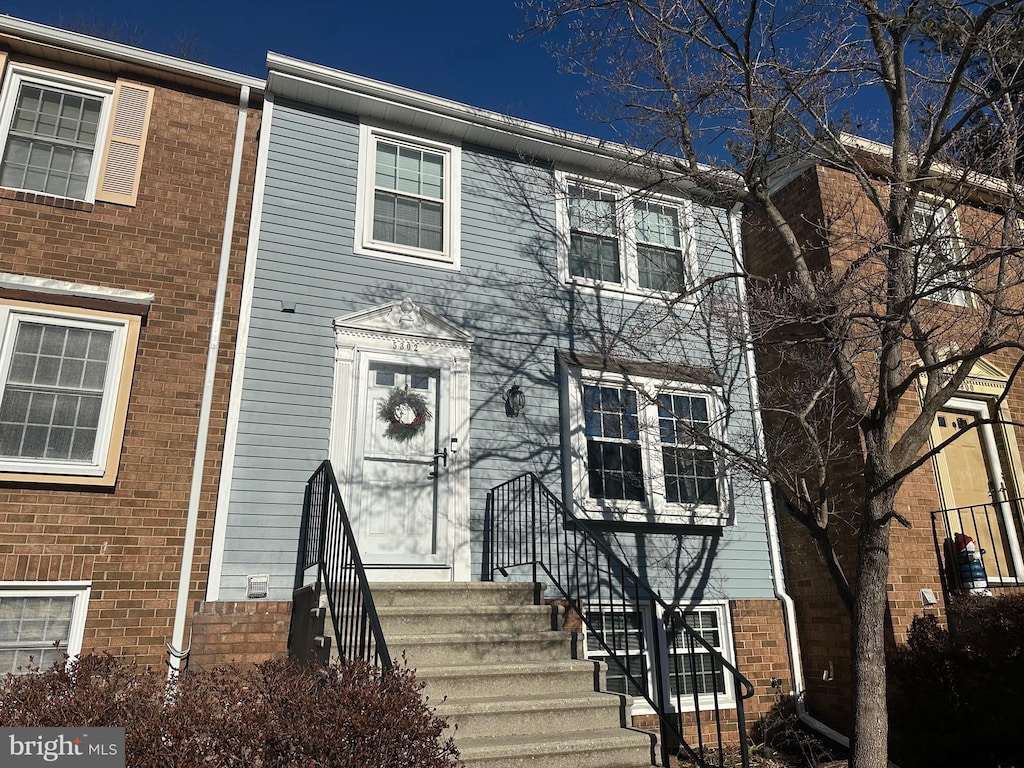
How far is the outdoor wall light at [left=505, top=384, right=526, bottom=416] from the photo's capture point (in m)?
7.91

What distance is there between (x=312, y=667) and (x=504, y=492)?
3.19 m

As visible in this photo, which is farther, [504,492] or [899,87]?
[504,492]

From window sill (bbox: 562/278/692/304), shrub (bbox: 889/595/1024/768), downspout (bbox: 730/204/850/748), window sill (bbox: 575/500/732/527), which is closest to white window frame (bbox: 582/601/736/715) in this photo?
downspout (bbox: 730/204/850/748)

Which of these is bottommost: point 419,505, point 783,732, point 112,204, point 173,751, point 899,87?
point 783,732

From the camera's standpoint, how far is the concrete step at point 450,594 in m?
5.86

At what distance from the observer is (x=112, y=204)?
6992 mm

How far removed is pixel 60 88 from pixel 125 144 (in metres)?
0.92

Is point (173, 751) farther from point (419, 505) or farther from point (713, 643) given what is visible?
point (713, 643)

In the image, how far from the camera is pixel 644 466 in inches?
324

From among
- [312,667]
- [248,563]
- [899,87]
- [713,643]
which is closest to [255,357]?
[248,563]

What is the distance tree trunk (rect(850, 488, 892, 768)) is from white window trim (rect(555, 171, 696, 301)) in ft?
12.2

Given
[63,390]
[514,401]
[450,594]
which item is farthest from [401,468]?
[63,390]

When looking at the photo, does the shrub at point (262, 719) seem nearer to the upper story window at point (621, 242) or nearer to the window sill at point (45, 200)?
the window sill at point (45, 200)

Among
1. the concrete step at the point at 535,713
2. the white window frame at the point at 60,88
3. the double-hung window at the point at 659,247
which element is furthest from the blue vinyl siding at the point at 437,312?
the concrete step at the point at 535,713
